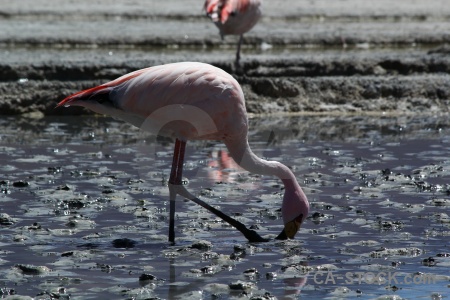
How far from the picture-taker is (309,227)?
20.8 ft

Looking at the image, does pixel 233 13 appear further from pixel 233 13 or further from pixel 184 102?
pixel 184 102

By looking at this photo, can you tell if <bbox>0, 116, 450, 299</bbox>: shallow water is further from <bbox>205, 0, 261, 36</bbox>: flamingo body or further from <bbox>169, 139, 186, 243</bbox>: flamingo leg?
<bbox>205, 0, 261, 36</bbox>: flamingo body

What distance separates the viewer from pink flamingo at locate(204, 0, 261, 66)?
12.1 m

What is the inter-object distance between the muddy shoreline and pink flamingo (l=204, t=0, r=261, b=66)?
1.23ft

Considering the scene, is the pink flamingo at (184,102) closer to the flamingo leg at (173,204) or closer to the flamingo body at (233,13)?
the flamingo leg at (173,204)

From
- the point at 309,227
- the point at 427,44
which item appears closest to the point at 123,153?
the point at 309,227

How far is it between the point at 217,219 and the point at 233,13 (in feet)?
19.3

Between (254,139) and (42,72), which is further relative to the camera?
(42,72)

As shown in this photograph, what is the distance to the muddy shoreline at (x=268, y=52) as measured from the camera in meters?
11.1

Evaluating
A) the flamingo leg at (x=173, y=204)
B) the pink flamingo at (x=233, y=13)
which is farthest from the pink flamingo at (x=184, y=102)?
the pink flamingo at (x=233, y=13)

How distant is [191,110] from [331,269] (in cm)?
128

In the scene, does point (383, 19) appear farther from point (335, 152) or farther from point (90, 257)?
point (90, 257)

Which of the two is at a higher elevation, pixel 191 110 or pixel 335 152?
pixel 191 110

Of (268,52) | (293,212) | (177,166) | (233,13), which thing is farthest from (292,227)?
(268,52)
